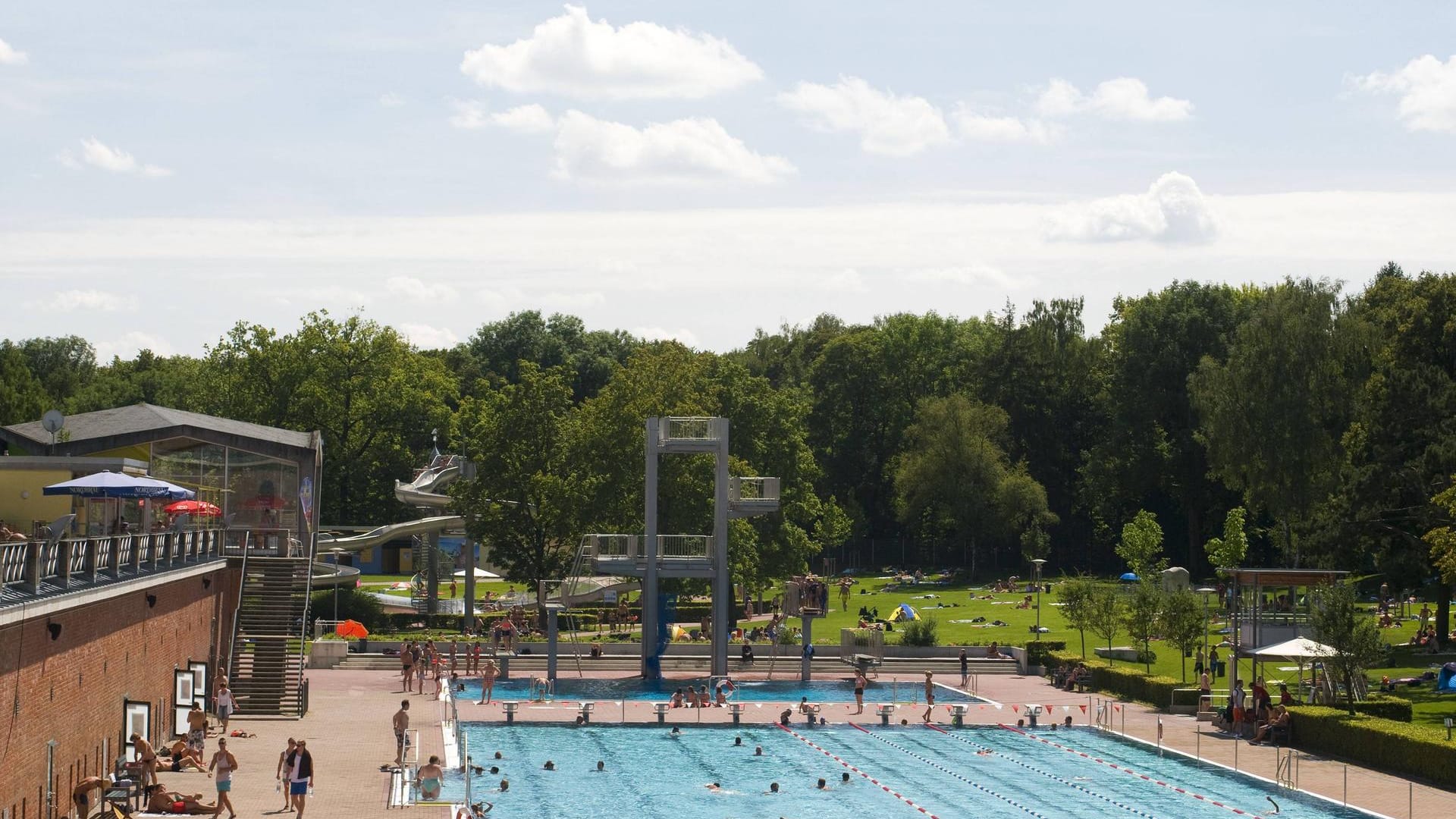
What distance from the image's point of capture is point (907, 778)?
35562 mm

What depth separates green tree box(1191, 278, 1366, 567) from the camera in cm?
7025

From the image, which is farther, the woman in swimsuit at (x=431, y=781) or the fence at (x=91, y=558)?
the woman in swimsuit at (x=431, y=781)

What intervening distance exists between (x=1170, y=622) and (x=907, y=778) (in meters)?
16.4

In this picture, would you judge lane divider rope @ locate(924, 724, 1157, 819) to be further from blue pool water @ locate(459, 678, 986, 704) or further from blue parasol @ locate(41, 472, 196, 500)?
blue parasol @ locate(41, 472, 196, 500)

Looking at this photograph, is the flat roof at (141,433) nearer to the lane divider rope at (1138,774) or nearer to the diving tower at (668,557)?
the diving tower at (668,557)

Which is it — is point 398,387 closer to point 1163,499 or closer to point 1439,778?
point 1163,499

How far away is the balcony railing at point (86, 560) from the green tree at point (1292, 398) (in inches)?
1896

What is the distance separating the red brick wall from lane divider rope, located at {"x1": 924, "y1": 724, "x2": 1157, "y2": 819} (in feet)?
61.1

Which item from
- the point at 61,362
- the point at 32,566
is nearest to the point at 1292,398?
the point at 32,566

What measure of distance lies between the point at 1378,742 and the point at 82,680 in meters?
25.9

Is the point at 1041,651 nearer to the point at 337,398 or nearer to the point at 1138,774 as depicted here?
the point at 1138,774

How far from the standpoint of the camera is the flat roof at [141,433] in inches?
1638

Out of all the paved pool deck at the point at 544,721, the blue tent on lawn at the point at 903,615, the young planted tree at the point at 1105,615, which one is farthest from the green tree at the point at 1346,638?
the blue tent on lawn at the point at 903,615

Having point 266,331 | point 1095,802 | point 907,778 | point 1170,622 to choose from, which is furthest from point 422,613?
point 1095,802
